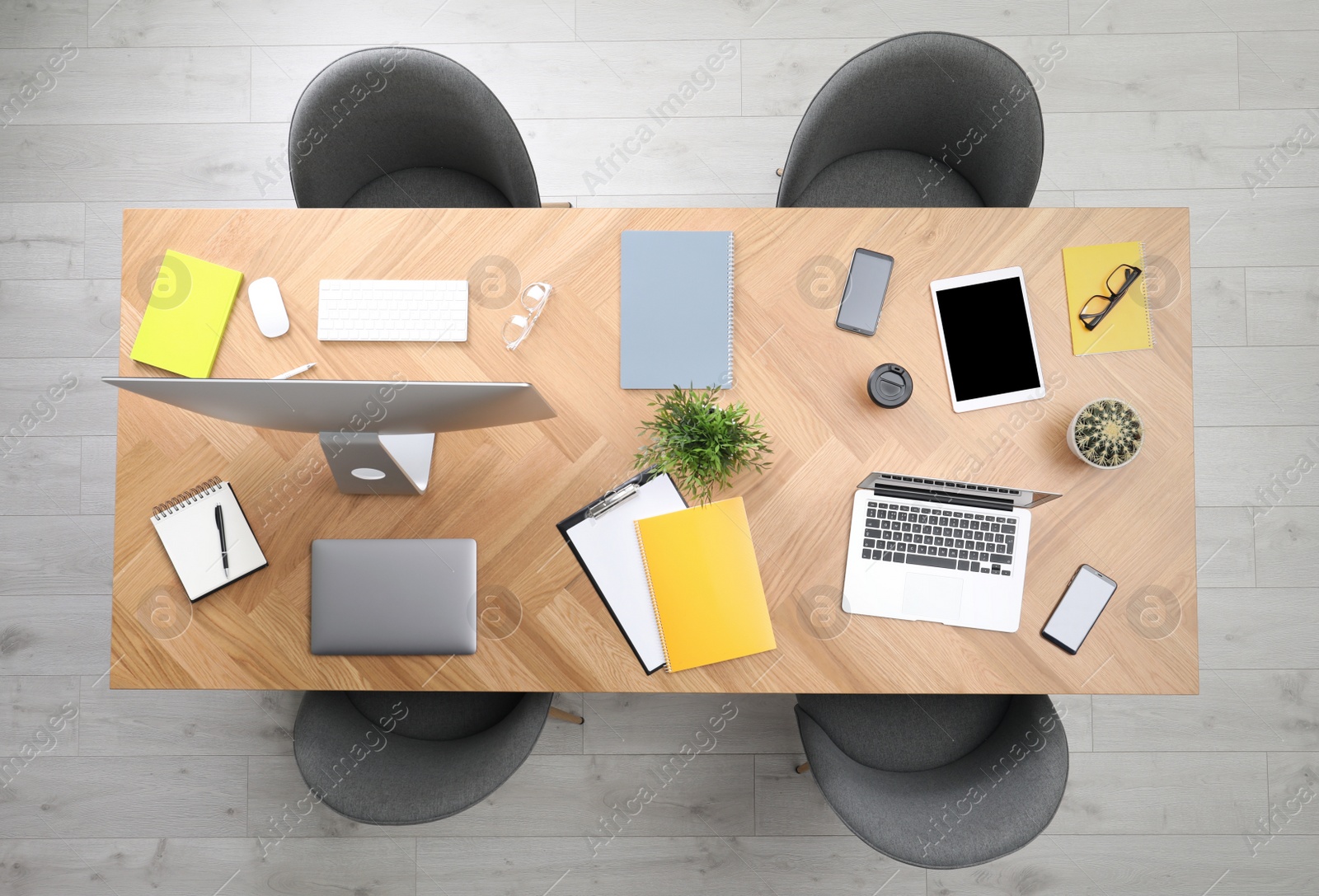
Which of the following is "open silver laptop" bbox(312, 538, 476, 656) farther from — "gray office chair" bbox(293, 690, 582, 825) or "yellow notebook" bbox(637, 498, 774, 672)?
"yellow notebook" bbox(637, 498, 774, 672)

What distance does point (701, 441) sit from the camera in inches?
49.1

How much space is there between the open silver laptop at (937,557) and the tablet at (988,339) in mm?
193

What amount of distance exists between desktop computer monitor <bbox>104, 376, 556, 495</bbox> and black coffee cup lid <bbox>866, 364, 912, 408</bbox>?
613 mm

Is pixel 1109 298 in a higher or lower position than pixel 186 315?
higher

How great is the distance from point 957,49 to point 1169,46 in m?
1.24

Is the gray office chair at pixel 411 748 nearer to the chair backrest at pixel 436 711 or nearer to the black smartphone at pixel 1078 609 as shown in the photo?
the chair backrest at pixel 436 711

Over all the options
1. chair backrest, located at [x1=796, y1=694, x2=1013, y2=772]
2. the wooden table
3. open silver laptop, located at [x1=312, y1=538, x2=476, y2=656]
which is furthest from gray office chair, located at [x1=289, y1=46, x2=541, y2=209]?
chair backrest, located at [x1=796, y1=694, x2=1013, y2=772]

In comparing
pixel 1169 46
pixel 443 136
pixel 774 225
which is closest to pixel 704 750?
pixel 774 225

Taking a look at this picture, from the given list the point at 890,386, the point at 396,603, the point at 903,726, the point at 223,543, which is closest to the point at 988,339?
the point at 890,386

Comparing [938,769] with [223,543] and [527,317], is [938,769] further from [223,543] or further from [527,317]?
[223,543]

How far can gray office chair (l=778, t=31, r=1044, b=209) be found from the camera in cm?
141

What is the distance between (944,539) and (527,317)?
0.90 m

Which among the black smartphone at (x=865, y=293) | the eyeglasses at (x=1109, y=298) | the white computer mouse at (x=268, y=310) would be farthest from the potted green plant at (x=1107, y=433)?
the white computer mouse at (x=268, y=310)

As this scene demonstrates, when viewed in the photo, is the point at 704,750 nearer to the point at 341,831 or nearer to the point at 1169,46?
the point at 341,831
